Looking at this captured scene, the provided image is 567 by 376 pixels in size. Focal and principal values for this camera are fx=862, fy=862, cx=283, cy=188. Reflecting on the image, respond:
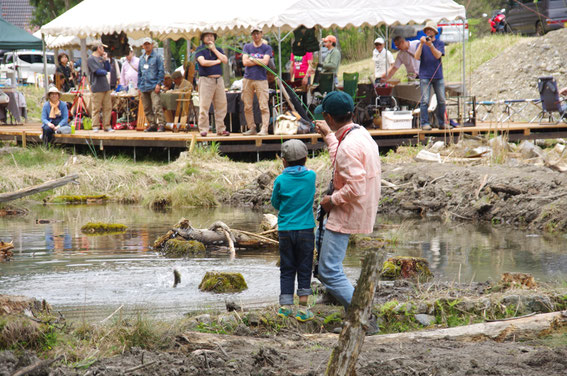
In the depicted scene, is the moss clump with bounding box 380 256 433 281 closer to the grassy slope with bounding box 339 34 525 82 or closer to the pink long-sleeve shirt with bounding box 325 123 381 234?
the pink long-sleeve shirt with bounding box 325 123 381 234

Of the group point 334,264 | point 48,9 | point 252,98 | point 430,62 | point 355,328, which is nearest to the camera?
point 355,328

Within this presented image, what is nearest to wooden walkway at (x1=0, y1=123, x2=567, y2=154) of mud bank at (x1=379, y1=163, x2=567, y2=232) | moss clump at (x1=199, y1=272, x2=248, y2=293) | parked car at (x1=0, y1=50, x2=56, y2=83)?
mud bank at (x1=379, y1=163, x2=567, y2=232)

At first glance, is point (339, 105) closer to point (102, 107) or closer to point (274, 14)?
point (274, 14)

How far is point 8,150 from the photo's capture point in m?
19.1

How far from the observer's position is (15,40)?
2748 centimetres

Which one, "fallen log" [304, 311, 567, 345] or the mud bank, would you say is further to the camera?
the mud bank

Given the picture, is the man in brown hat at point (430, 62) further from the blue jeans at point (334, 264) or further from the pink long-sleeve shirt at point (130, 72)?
the blue jeans at point (334, 264)

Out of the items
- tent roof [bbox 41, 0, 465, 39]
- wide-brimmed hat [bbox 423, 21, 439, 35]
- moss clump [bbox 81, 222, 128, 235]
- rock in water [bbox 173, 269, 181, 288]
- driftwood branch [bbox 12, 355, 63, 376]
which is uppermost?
tent roof [bbox 41, 0, 465, 39]

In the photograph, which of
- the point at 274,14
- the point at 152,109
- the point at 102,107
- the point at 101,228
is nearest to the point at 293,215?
the point at 101,228

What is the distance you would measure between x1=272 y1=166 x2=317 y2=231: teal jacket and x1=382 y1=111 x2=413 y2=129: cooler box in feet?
39.8

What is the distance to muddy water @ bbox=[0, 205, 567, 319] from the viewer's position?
804 cm

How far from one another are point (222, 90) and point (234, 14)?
5.48 ft

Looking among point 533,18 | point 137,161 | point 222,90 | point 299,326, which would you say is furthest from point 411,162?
point 533,18

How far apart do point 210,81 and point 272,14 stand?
1.86 m
